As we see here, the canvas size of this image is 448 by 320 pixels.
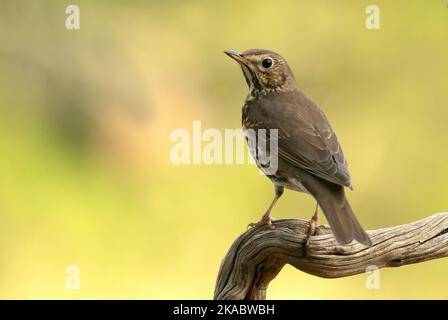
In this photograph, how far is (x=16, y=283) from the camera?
9.02m

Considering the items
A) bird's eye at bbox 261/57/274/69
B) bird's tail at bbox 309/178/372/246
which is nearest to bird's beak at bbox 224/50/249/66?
bird's eye at bbox 261/57/274/69

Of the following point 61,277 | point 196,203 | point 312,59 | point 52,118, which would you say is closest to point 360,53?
point 312,59

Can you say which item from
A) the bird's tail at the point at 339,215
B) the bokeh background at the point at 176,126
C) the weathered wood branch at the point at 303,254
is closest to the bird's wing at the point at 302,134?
the bird's tail at the point at 339,215

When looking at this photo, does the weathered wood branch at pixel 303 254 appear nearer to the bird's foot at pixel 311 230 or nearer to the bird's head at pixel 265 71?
the bird's foot at pixel 311 230

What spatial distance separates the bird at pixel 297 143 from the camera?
21.0 feet

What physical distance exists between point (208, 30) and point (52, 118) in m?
1.93

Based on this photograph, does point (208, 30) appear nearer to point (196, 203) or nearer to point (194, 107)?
point (194, 107)

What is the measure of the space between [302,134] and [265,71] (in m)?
0.74

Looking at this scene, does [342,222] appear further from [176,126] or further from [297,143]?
[176,126]

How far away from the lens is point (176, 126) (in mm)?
9812

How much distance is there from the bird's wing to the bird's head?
95mm

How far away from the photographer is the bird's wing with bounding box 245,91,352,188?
6535 millimetres

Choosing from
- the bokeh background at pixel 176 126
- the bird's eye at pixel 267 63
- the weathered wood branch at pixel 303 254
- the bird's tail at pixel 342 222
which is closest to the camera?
the bird's tail at pixel 342 222

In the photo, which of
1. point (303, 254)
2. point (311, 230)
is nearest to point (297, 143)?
point (311, 230)
